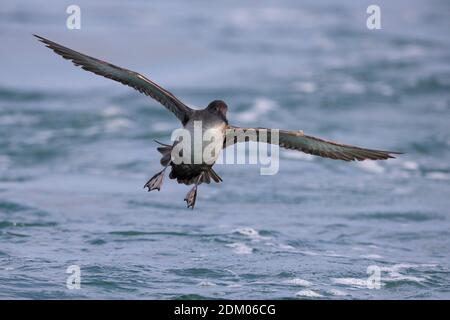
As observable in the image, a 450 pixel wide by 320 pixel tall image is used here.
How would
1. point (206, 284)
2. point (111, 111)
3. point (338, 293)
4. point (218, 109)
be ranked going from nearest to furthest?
point (218, 109) < point (338, 293) < point (206, 284) < point (111, 111)

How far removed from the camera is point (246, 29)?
26.6 m

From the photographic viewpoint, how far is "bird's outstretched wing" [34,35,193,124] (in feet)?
33.5

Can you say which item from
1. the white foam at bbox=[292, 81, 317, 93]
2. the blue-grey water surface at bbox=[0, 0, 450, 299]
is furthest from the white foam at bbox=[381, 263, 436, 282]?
the white foam at bbox=[292, 81, 317, 93]

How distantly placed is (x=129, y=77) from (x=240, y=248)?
2.59 m

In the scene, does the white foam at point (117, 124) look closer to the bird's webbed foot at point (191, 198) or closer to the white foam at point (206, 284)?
the bird's webbed foot at point (191, 198)

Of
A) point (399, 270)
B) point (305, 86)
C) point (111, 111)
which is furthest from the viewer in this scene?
point (305, 86)

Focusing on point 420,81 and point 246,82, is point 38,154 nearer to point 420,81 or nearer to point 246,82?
point 246,82

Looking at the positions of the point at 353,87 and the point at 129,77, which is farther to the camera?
the point at 353,87

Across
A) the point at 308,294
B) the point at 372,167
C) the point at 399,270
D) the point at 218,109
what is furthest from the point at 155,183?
the point at 372,167

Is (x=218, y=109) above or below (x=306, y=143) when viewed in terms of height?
above

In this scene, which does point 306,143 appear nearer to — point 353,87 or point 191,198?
point 191,198

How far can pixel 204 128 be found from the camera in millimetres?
9891

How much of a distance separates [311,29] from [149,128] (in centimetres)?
955

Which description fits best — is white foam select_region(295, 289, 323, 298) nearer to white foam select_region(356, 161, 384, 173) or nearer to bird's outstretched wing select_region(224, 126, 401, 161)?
bird's outstretched wing select_region(224, 126, 401, 161)
